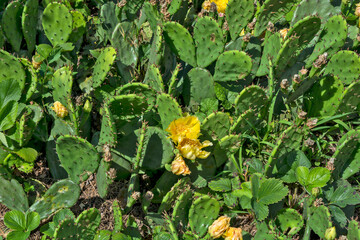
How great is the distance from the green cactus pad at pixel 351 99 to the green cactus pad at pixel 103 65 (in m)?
1.30

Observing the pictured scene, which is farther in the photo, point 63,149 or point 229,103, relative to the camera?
point 229,103

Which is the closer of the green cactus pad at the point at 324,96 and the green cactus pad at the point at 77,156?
the green cactus pad at the point at 77,156

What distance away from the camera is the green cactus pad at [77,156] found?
6.32ft

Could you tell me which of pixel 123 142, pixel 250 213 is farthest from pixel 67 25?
pixel 250 213

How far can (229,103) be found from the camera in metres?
2.48

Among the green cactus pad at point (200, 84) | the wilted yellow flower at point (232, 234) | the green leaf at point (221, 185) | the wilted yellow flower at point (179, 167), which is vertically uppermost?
the green cactus pad at point (200, 84)

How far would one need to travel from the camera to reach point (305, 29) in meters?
2.39

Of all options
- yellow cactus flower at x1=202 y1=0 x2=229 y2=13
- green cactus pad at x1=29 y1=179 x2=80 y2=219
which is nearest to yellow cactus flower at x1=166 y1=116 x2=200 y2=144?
green cactus pad at x1=29 y1=179 x2=80 y2=219

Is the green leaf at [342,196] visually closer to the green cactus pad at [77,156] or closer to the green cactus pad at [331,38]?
the green cactus pad at [331,38]

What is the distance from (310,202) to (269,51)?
93 centimetres

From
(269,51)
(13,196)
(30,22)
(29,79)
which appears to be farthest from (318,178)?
(30,22)

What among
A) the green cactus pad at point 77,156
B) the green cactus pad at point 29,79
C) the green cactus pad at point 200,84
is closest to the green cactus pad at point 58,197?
the green cactus pad at point 77,156

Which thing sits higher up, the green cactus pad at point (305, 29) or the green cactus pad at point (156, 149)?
the green cactus pad at point (305, 29)

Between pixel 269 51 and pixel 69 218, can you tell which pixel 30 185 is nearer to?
pixel 69 218
